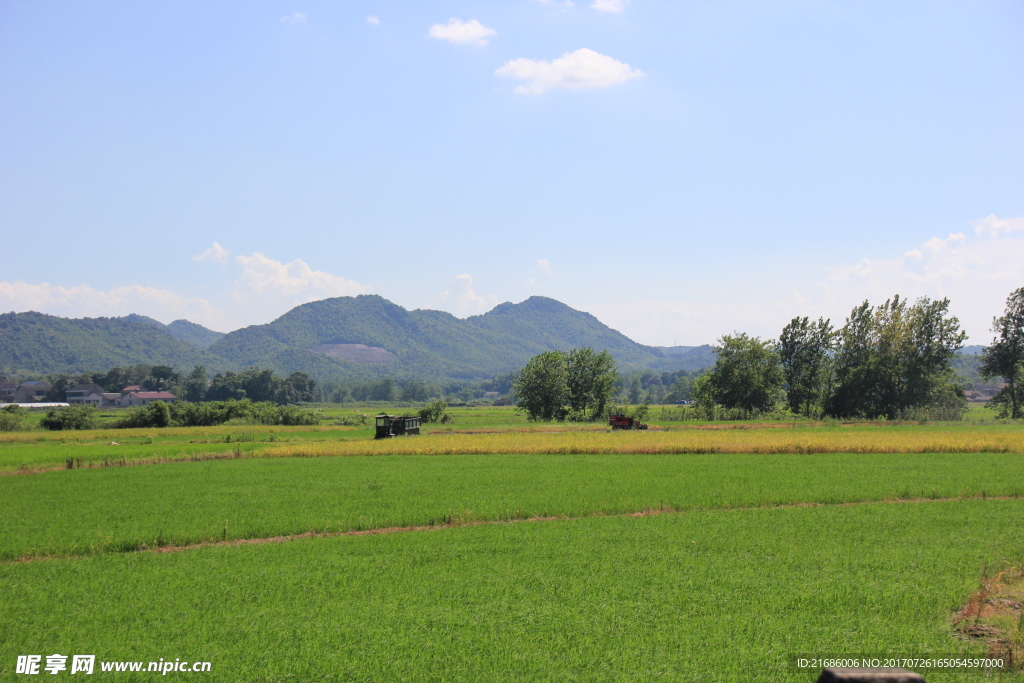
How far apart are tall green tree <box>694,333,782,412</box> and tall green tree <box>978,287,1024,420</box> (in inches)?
1151

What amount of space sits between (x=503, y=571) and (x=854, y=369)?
9345 centimetres

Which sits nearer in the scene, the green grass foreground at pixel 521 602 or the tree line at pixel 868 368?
the green grass foreground at pixel 521 602

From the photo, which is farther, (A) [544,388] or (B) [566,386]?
(B) [566,386]

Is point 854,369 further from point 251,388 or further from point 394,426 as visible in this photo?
point 251,388

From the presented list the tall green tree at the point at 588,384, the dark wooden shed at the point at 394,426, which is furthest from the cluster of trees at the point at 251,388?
the dark wooden shed at the point at 394,426

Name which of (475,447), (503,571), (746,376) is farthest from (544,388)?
(503,571)

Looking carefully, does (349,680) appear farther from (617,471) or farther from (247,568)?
(617,471)

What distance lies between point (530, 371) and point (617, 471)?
259 feet

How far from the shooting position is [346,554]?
17.3 meters

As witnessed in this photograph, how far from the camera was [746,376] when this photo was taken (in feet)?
326

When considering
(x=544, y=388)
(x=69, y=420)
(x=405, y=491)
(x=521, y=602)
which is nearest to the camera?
(x=521, y=602)

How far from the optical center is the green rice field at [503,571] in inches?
415

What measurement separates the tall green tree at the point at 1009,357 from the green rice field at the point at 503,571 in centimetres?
7390

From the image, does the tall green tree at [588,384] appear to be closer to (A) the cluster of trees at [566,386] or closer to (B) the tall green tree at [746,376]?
(A) the cluster of trees at [566,386]
